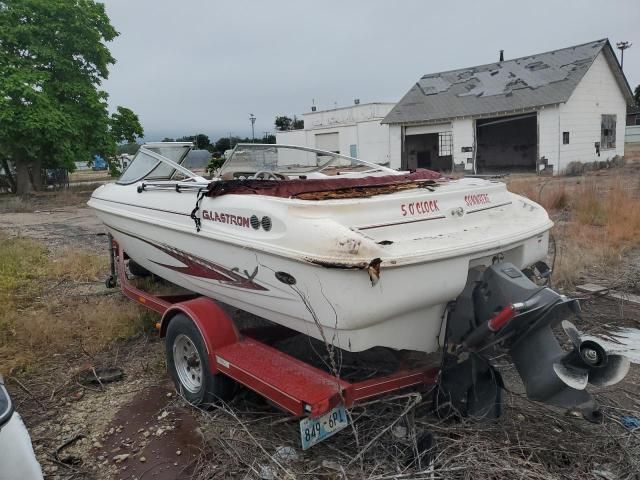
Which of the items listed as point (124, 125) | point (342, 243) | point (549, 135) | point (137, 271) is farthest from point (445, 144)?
point (342, 243)

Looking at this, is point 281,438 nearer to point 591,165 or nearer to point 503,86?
point 503,86

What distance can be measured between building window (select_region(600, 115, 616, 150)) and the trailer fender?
25889mm

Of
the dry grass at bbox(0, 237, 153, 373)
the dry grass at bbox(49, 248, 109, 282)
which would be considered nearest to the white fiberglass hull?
the dry grass at bbox(0, 237, 153, 373)

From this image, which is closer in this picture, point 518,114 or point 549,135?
point 549,135

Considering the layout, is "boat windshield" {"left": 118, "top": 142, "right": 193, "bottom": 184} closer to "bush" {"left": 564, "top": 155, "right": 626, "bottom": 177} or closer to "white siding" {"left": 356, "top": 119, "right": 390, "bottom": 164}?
"bush" {"left": 564, "top": 155, "right": 626, "bottom": 177}

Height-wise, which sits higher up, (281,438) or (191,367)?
(191,367)

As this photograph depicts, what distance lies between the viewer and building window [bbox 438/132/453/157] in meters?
26.3

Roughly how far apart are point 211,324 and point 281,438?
2.91 feet

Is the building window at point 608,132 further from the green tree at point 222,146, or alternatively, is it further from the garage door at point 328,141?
the green tree at point 222,146

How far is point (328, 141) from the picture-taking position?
113 feet

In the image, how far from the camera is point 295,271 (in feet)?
9.79

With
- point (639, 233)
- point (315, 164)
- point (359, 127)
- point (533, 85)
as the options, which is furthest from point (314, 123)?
point (315, 164)

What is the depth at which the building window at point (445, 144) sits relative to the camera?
26.3 m

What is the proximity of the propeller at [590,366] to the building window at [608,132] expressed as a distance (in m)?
25.8
